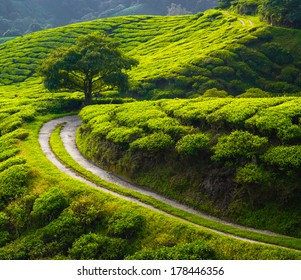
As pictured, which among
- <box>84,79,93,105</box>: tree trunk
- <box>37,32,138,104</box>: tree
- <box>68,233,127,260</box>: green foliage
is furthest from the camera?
<box>84,79,93,105</box>: tree trunk

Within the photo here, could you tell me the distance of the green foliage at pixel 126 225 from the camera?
79.9 ft

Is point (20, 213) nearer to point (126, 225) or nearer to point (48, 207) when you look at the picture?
point (48, 207)

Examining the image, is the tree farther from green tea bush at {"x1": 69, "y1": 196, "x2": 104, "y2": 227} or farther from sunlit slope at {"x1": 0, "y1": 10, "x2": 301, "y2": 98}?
green tea bush at {"x1": 69, "y1": 196, "x2": 104, "y2": 227}

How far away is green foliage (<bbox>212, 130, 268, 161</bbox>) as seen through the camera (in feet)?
87.6

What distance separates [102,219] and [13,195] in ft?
26.8

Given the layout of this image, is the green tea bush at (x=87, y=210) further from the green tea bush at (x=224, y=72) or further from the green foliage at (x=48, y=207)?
the green tea bush at (x=224, y=72)

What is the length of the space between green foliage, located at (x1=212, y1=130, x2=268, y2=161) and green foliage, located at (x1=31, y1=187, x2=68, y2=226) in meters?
10.5

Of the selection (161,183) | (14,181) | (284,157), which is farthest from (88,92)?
(284,157)

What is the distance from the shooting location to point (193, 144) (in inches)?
1142

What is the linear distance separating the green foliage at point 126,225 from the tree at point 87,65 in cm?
3291

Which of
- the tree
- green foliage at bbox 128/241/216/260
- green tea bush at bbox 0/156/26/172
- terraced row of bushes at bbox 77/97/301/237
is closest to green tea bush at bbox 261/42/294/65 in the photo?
the tree

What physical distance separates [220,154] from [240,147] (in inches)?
53.3

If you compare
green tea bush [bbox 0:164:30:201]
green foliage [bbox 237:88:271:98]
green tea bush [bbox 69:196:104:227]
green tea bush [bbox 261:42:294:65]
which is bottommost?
green tea bush [bbox 69:196:104:227]

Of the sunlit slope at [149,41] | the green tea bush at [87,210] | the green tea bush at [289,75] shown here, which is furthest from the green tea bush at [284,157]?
the sunlit slope at [149,41]
